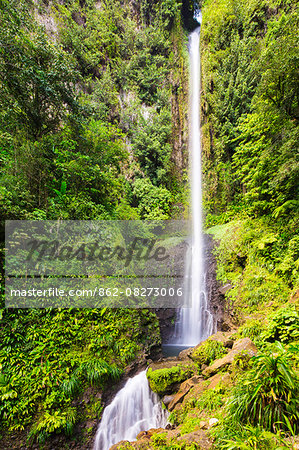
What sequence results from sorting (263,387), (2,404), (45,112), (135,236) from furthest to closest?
1. (135,236)
2. (45,112)
3. (2,404)
4. (263,387)

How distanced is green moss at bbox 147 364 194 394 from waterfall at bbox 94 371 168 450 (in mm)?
325

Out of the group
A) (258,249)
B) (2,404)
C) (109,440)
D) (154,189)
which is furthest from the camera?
(154,189)

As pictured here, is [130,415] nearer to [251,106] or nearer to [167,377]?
[167,377]

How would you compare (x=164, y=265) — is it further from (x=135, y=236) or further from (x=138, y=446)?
(x=138, y=446)

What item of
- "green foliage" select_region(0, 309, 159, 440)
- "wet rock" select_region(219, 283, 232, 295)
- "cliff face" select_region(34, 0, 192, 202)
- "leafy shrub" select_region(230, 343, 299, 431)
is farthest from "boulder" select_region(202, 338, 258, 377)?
"cliff face" select_region(34, 0, 192, 202)

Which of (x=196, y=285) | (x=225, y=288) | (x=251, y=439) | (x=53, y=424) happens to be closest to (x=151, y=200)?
(x=196, y=285)

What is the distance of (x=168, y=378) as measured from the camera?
4.00 m

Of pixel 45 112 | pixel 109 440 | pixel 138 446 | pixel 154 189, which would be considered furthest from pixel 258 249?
pixel 45 112

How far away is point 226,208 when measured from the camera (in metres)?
11.3

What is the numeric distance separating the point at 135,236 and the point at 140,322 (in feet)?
18.5

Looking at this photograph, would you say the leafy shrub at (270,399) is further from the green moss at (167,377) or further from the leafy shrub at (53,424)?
the leafy shrub at (53,424)

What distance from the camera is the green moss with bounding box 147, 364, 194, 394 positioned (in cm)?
397

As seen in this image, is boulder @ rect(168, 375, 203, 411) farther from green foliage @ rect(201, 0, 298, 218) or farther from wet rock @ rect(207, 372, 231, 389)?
green foliage @ rect(201, 0, 298, 218)

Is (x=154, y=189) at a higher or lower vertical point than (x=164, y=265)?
higher
